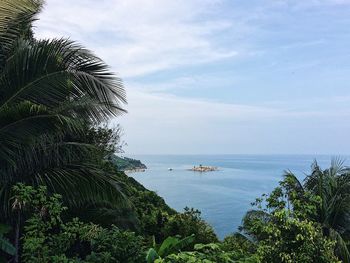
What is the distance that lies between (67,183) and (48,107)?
4.28ft

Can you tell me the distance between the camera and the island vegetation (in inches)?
188

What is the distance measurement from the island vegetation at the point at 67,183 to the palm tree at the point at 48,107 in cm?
2

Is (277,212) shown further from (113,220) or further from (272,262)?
(113,220)

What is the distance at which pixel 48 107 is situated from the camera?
6.53 meters

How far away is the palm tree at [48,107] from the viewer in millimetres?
6082

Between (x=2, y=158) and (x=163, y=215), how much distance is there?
7.22 meters

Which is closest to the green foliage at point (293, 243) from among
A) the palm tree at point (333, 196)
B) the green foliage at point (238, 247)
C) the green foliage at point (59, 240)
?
the green foliage at point (238, 247)

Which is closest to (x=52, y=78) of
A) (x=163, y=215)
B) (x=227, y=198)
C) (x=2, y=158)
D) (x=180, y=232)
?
(x=2, y=158)

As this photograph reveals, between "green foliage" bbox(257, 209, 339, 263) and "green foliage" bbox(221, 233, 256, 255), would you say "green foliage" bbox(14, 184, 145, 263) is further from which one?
"green foliage" bbox(257, 209, 339, 263)

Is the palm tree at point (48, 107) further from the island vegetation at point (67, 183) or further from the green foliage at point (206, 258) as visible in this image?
the green foliage at point (206, 258)

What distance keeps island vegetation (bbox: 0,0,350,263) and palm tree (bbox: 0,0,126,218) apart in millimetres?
16

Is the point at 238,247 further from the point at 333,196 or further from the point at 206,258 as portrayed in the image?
the point at 333,196

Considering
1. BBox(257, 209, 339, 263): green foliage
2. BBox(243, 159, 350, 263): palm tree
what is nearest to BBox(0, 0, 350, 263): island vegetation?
BBox(257, 209, 339, 263): green foliage

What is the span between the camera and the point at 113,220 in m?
8.83
